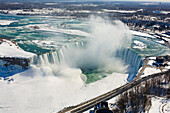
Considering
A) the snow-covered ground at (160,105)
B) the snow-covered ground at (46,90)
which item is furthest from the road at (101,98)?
the snow-covered ground at (160,105)

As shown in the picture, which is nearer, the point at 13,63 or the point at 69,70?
the point at 13,63

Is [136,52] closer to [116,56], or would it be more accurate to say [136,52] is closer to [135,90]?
[116,56]

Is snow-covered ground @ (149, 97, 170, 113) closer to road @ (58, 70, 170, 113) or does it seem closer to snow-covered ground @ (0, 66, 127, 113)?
road @ (58, 70, 170, 113)

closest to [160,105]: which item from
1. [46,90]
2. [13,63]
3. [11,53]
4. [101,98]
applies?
[101,98]

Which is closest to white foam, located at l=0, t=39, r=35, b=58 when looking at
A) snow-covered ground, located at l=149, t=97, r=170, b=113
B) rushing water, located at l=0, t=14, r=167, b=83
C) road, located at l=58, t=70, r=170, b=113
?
rushing water, located at l=0, t=14, r=167, b=83

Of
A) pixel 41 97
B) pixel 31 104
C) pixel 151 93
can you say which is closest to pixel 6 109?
pixel 31 104

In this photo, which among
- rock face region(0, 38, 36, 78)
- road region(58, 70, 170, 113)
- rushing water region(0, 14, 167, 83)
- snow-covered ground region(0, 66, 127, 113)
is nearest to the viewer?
road region(58, 70, 170, 113)

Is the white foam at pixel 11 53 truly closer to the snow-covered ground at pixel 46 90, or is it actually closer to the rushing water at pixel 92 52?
the rushing water at pixel 92 52

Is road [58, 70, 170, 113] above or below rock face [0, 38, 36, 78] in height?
below

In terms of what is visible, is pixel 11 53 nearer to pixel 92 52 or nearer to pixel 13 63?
pixel 13 63

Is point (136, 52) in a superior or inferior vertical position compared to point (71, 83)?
superior

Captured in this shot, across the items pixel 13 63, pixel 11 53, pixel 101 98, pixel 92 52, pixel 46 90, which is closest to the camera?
pixel 101 98
